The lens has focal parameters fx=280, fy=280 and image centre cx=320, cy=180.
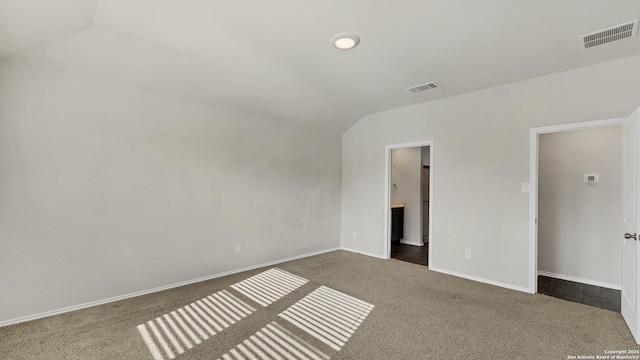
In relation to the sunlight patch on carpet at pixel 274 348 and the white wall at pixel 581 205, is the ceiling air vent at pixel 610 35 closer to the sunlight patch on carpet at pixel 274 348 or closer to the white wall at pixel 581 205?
the white wall at pixel 581 205

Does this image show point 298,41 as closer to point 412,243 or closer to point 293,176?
point 293,176

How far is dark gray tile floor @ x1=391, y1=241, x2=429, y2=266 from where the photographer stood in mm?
4781

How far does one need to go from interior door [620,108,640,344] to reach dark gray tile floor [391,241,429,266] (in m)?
2.31

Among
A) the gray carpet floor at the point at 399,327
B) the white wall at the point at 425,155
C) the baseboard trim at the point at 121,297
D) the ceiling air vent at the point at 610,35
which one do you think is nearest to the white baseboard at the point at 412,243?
the white wall at the point at 425,155

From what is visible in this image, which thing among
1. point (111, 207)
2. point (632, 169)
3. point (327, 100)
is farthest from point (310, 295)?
point (632, 169)

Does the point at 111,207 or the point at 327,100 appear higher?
the point at 327,100

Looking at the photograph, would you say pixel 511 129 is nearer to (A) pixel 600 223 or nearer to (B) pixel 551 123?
(B) pixel 551 123

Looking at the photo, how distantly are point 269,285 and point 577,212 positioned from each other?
4282 millimetres

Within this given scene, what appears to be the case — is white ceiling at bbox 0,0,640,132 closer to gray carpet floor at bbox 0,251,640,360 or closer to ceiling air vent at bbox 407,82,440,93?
ceiling air vent at bbox 407,82,440,93

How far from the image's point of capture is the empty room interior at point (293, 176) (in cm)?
220

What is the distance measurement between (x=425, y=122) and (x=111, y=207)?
4.21m

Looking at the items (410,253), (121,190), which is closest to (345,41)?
(121,190)

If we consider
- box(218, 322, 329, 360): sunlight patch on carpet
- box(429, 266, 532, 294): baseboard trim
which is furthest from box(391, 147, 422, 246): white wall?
box(218, 322, 329, 360): sunlight patch on carpet

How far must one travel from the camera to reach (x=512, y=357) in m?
2.06
